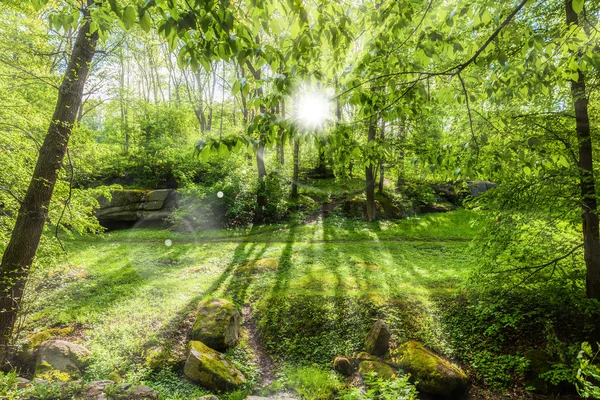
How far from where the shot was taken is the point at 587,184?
5242mm

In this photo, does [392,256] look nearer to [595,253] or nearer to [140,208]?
[595,253]

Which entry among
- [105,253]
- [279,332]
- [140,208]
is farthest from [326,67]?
[140,208]

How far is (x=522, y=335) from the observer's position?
617 centimetres

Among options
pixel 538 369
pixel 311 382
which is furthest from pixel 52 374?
pixel 538 369

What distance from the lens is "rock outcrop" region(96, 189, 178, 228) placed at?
53.9 feet

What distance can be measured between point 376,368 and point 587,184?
4992 millimetres

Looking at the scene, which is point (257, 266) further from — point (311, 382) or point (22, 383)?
point (22, 383)

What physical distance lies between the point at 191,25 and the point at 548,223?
6529 millimetres

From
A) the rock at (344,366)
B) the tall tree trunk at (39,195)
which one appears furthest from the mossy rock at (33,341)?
the rock at (344,366)

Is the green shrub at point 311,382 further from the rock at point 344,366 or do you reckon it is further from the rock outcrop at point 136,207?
the rock outcrop at point 136,207

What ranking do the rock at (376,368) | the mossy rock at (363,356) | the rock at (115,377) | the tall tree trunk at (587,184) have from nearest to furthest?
the tall tree trunk at (587,184)
the rock at (115,377)
the rock at (376,368)
the mossy rock at (363,356)

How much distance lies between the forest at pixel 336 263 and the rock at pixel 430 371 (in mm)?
40

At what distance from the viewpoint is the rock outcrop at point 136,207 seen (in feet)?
53.9

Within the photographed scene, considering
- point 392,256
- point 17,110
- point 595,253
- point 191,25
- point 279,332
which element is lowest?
point 279,332
